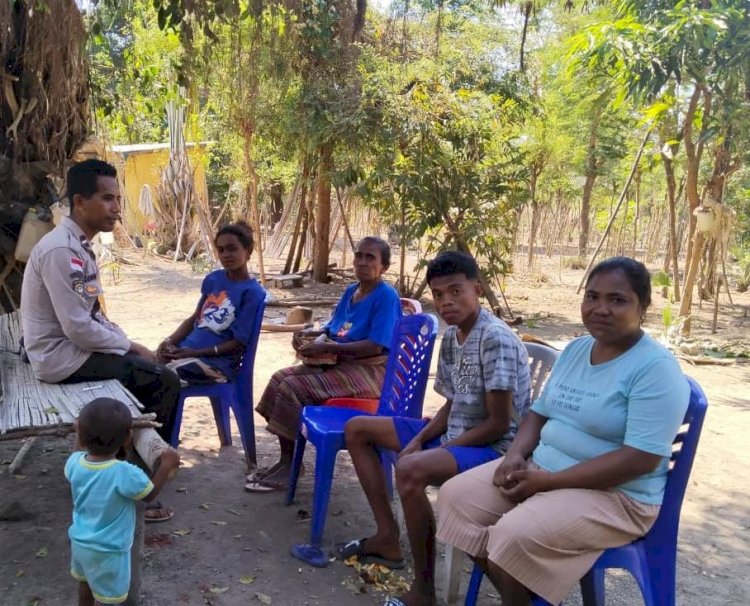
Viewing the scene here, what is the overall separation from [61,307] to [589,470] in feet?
7.32

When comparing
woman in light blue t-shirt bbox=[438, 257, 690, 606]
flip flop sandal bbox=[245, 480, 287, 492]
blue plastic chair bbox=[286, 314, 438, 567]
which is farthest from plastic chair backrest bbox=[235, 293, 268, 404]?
woman in light blue t-shirt bbox=[438, 257, 690, 606]

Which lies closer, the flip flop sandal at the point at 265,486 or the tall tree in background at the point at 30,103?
the flip flop sandal at the point at 265,486

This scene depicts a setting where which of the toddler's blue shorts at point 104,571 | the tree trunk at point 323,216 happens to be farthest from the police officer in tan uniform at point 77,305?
the tree trunk at point 323,216

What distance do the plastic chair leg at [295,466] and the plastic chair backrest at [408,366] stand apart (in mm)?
450

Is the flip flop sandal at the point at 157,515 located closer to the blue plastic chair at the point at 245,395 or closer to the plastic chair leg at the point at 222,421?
the blue plastic chair at the point at 245,395

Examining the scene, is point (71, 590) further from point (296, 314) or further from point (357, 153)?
point (357, 153)

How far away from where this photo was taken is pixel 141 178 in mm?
19750

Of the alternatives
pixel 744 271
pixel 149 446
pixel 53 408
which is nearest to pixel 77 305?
pixel 53 408

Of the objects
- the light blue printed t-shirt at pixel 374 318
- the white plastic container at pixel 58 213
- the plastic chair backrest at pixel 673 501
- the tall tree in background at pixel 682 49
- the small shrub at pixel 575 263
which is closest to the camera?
the plastic chair backrest at pixel 673 501

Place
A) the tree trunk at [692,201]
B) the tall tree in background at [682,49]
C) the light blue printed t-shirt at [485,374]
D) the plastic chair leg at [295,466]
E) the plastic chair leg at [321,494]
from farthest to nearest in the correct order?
the tree trunk at [692,201] < the tall tree in background at [682,49] < the plastic chair leg at [295,466] < the plastic chair leg at [321,494] < the light blue printed t-shirt at [485,374]

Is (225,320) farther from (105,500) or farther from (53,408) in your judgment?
(105,500)

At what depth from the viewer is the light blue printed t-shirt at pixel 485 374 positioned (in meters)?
2.65

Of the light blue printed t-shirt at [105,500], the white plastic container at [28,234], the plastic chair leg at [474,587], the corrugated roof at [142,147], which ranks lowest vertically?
the plastic chair leg at [474,587]

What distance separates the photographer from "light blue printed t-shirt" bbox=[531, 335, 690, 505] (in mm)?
2131
